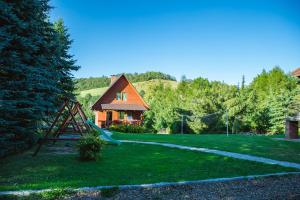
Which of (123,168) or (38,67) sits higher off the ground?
(38,67)

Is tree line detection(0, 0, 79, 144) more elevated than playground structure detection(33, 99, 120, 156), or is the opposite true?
tree line detection(0, 0, 79, 144)

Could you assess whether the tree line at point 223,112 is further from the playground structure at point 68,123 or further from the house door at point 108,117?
the playground structure at point 68,123

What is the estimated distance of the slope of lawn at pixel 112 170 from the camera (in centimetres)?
578

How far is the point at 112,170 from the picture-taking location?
23.3ft

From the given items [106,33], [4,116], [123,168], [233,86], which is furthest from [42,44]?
[233,86]

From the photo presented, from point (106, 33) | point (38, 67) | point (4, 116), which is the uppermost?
point (106, 33)

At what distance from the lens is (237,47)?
92.4 feet

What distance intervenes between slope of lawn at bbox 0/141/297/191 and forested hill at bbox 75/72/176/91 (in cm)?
7246

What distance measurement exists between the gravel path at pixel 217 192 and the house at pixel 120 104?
26.4 m

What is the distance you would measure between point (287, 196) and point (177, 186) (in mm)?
2298

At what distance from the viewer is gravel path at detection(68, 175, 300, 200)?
500 cm

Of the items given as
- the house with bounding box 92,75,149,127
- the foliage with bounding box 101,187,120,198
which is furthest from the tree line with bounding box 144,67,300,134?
the foliage with bounding box 101,187,120,198

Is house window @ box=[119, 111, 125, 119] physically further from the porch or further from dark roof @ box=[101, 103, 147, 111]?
dark roof @ box=[101, 103, 147, 111]

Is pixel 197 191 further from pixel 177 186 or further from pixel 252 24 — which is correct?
pixel 252 24
